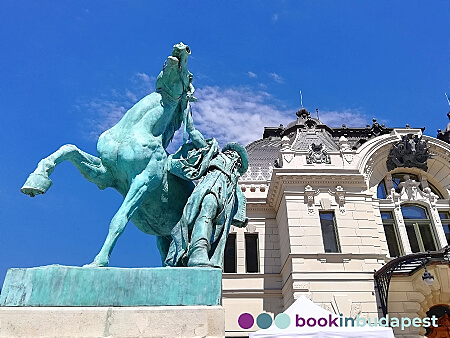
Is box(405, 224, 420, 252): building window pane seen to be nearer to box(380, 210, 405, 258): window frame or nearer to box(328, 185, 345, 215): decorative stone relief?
box(380, 210, 405, 258): window frame

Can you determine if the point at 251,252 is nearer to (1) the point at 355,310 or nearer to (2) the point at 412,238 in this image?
(1) the point at 355,310

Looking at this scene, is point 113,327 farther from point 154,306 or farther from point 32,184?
point 32,184

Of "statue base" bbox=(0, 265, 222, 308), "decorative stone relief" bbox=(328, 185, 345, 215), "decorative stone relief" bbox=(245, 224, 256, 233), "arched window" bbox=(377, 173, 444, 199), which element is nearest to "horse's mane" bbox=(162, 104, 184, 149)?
"statue base" bbox=(0, 265, 222, 308)

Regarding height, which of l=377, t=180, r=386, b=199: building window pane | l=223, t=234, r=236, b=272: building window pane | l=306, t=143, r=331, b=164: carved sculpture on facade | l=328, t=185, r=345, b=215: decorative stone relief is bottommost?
l=223, t=234, r=236, b=272: building window pane

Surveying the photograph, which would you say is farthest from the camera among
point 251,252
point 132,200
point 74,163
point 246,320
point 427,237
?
point 251,252

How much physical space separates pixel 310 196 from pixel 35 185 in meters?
14.1

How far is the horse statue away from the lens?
3637 mm

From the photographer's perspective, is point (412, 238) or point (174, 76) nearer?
point (174, 76)

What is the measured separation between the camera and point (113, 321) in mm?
2904

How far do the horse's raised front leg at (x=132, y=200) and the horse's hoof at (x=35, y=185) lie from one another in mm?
704

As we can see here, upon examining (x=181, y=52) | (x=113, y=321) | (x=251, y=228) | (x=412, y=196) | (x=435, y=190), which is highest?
(x=435, y=190)

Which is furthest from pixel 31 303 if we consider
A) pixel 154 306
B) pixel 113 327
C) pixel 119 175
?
pixel 119 175

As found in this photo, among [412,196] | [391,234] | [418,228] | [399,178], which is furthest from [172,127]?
[399,178]

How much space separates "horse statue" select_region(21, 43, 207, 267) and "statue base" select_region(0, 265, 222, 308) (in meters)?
0.30
